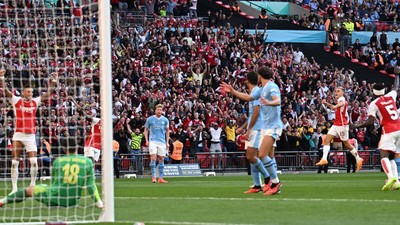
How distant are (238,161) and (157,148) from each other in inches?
409

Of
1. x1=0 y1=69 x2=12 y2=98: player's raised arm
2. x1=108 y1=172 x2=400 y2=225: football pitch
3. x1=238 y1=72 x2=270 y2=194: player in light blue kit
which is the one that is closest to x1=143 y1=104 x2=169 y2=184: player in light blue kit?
x1=108 y1=172 x2=400 y2=225: football pitch

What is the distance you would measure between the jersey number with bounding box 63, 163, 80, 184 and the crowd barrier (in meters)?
21.5

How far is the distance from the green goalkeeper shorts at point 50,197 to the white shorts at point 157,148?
49.1 feet

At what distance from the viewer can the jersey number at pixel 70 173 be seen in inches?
611

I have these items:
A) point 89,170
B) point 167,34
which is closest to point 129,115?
point 167,34

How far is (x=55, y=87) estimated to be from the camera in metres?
20.7

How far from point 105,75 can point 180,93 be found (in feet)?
91.7

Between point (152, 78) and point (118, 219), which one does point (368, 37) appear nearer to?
point (152, 78)

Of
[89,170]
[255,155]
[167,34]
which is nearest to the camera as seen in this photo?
[89,170]

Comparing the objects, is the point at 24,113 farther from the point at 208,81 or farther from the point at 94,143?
the point at 208,81

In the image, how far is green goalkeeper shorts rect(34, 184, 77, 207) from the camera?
1539 centimetres

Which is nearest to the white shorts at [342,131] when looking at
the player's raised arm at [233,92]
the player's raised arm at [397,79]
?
the player's raised arm at [233,92]

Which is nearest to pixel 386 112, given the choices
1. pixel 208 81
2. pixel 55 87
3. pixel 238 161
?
pixel 55 87

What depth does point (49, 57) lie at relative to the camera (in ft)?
79.0
